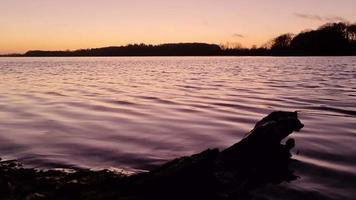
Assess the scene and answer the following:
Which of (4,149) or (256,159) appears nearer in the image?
(256,159)

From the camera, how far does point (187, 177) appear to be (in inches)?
199

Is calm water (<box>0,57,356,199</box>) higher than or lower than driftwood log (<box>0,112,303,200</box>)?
lower

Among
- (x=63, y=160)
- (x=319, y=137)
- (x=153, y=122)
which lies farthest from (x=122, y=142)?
(x=319, y=137)

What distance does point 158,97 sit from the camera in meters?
18.5

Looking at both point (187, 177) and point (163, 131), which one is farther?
point (163, 131)

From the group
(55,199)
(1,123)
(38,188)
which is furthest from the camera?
(1,123)

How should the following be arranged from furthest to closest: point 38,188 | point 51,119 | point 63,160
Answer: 1. point 51,119
2. point 63,160
3. point 38,188

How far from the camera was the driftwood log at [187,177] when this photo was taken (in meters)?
4.99

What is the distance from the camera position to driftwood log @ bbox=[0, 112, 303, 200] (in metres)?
4.99

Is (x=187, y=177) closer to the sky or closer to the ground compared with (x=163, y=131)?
closer to the sky

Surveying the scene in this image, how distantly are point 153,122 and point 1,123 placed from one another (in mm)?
4867

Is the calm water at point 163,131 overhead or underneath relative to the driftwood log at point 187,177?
underneath

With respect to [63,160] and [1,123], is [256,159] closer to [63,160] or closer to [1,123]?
[63,160]

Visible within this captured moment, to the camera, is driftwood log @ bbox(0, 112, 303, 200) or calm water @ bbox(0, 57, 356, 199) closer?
driftwood log @ bbox(0, 112, 303, 200)
